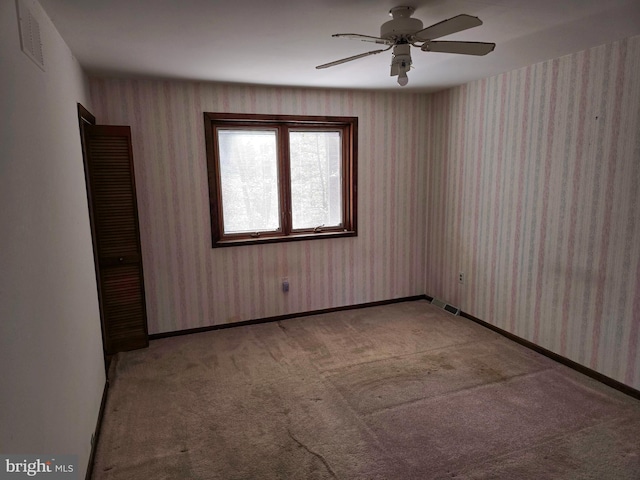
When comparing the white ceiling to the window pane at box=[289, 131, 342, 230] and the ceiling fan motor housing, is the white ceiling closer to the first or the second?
the ceiling fan motor housing

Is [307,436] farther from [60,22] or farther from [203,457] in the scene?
[60,22]

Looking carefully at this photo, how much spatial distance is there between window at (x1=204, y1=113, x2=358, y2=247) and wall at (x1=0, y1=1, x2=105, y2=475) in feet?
5.00

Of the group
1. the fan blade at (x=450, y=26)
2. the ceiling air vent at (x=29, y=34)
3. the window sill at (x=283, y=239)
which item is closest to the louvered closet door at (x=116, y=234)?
the window sill at (x=283, y=239)

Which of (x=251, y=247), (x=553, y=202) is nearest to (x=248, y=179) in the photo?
(x=251, y=247)

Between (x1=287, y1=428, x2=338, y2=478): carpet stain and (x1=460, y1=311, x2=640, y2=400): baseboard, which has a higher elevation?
(x1=460, y1=311, x2=640, y2=400): baseboard

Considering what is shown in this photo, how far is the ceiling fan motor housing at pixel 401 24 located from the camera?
2031 millimetres

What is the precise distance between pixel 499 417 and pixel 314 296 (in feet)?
7.54

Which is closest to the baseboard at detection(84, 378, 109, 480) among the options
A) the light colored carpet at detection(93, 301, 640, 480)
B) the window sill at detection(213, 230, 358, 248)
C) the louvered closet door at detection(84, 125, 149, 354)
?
the light colored carpet at detection(93, 301, 640, 480)

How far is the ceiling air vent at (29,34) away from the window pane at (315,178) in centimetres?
253

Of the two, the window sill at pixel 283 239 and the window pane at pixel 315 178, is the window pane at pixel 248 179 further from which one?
the window pane at pixel 315 178

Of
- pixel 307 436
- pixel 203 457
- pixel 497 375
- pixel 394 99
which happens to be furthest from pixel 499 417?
pixel 394 99

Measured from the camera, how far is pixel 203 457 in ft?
7.29

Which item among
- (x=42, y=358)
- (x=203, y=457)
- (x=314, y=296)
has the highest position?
(x=42, y=358)

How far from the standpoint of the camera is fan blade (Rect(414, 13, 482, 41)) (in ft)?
5.79
